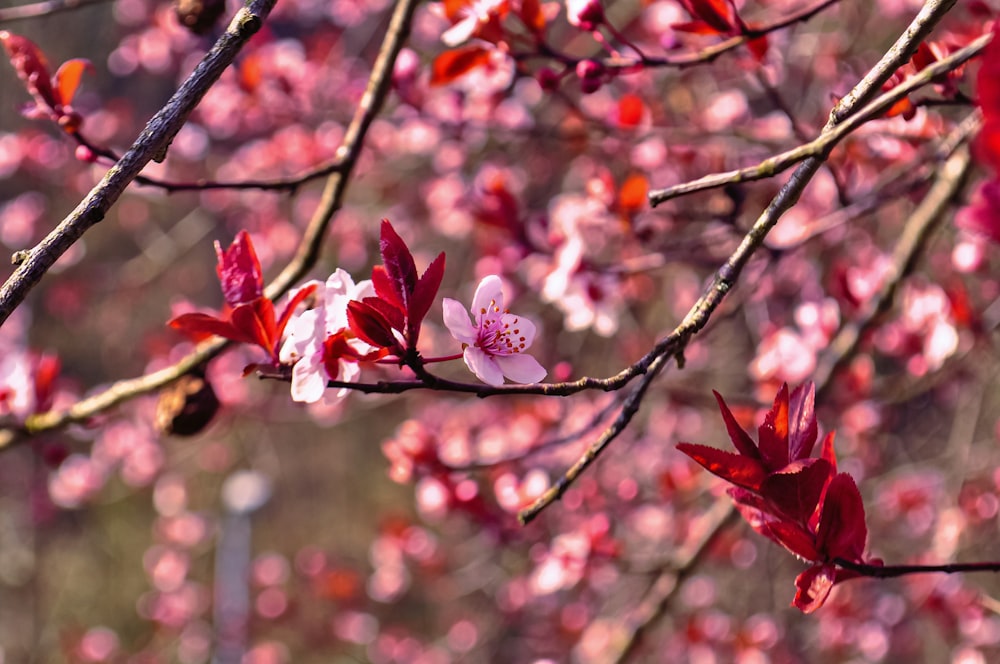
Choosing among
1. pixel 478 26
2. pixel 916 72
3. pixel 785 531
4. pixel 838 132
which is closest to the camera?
pixel 838 132

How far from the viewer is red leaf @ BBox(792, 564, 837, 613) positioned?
605mm

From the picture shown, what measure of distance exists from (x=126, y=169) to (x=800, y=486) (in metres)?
0.55

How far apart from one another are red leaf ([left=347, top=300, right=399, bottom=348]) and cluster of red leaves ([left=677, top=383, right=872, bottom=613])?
236 millimetres

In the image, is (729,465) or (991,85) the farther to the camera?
(729,465)

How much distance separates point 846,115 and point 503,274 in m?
1.18

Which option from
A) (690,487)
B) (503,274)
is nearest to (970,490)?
(690,487)

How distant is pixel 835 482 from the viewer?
0.61 m

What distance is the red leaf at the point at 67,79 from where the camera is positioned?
0.85 metres

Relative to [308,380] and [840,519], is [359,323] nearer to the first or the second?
[308,380]

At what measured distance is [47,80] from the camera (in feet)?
2.79

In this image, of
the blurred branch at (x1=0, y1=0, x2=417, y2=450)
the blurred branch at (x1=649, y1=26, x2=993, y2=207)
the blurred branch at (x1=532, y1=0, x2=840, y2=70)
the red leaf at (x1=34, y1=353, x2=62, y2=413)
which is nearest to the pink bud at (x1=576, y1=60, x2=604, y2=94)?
the blurred branch at (x1=532, y1=0, x2=840, y2=70)

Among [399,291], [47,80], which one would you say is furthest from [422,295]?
[47,80]

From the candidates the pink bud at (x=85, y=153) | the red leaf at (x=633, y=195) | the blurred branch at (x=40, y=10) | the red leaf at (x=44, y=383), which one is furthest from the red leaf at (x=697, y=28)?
the red leaf at (x=44, y=383)

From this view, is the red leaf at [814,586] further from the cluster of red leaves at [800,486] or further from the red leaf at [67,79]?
the red leaf at [67,79]
